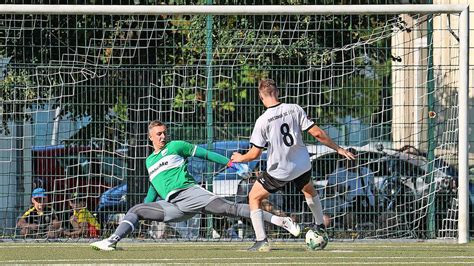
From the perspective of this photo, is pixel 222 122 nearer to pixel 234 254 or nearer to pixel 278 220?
pixel 278 220

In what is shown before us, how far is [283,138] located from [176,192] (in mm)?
1320

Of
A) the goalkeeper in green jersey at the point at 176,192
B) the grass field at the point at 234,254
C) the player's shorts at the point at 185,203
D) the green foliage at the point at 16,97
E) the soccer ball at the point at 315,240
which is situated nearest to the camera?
the grass field at the point at 234,254

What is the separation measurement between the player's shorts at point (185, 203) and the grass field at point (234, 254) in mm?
403

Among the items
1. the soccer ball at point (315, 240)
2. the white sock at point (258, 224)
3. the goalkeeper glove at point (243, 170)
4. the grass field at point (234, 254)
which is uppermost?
the goalkeeper glove at point (243, 170)

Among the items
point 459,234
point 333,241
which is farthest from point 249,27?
point 459,234

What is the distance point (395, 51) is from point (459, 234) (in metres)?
3.55

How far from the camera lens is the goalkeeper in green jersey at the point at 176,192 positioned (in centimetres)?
1427

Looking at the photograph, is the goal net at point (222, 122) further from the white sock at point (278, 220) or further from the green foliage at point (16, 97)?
the white sock at point (278, 220)

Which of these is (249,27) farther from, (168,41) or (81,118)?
(81,118)

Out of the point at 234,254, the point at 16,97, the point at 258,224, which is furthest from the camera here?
the point at 16,97

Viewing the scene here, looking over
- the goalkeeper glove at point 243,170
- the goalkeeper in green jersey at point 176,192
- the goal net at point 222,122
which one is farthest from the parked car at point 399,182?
the goalkeeper in green jersey at point 176,192

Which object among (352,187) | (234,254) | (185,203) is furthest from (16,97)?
(234,254)

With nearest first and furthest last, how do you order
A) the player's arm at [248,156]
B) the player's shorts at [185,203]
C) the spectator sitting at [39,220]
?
the player's arm at [248,156] → the player's shorts at [185,203] → the spectator sitting at [39,220]

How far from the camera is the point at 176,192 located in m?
14.5
